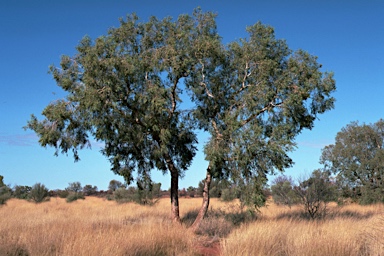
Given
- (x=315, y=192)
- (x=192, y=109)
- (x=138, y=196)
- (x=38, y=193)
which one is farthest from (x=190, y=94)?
(x=38, y=193)

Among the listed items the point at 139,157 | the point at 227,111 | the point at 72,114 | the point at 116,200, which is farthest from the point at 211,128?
the point at 116,200

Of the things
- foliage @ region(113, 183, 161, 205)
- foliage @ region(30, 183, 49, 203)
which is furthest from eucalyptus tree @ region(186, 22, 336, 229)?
foliage @ region(30, 183, 49, 203)

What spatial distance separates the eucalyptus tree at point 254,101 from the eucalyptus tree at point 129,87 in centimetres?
123

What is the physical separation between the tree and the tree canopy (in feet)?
60.9

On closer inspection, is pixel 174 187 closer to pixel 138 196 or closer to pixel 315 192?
pixel 315 192

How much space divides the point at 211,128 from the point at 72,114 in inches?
243

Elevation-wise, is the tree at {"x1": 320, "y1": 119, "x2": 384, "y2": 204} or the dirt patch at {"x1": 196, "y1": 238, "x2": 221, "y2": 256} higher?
the tree at {"x1": 320, "y1": 119, "x2": 384, "y2": 204}

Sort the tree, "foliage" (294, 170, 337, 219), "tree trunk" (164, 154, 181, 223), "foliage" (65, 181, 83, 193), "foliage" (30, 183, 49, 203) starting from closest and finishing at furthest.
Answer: "tree trunk" (164, 154, 181, 223) < "foliage" (294, 170, 337, 219) < the tree < "foliage" (30, 183, 49, 203) < "foliage" (65, 181, 83, 193)

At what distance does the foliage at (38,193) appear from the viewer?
4268 cm

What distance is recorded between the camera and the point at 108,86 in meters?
15.5

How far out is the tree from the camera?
33188mm

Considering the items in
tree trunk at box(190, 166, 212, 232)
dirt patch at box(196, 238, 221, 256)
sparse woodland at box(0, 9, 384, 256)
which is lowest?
dirt patch at box(196, 238, 221, 256)

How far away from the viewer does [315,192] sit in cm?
2289

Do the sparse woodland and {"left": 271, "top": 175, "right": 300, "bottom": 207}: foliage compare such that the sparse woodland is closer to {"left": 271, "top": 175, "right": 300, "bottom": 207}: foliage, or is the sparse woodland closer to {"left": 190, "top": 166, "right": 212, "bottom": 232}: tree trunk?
{"left": 190, "top": 166, "right": 212, "bottom": 232}: tree trunk
